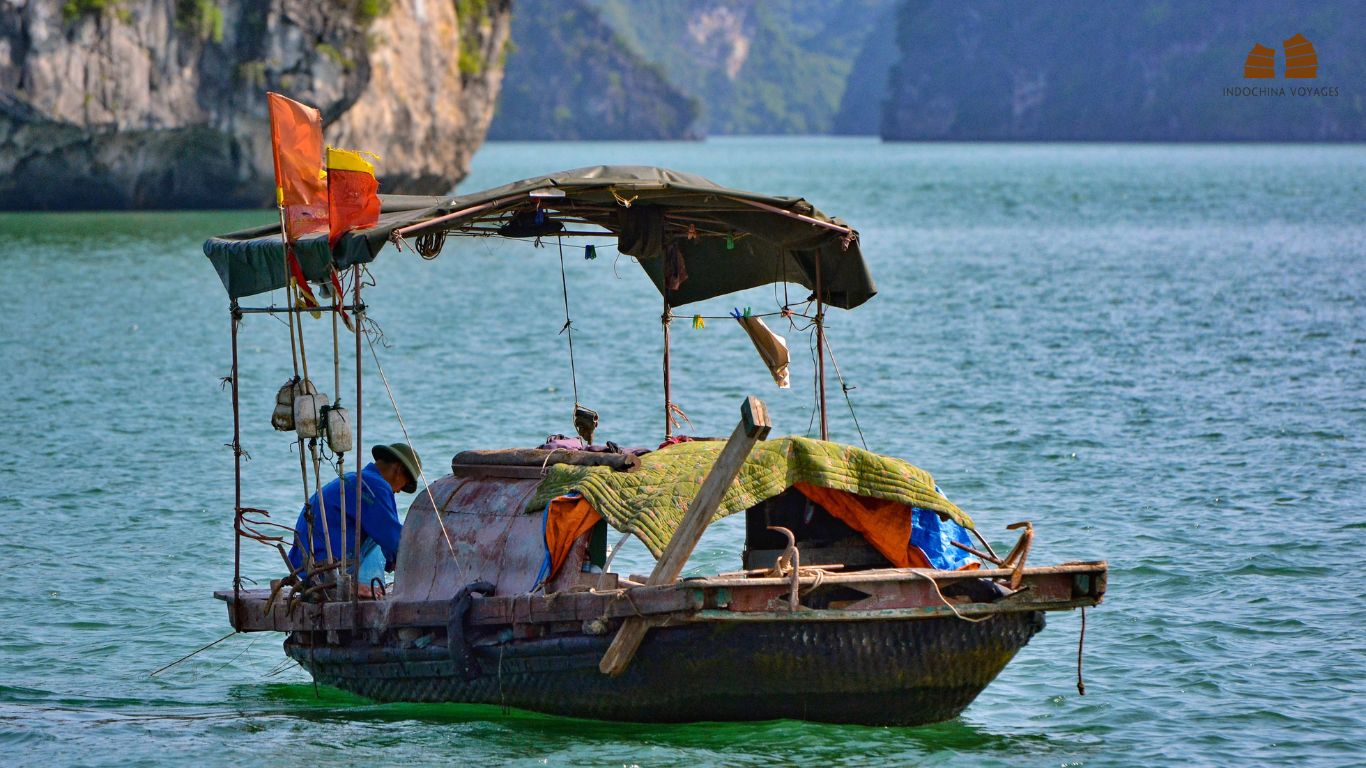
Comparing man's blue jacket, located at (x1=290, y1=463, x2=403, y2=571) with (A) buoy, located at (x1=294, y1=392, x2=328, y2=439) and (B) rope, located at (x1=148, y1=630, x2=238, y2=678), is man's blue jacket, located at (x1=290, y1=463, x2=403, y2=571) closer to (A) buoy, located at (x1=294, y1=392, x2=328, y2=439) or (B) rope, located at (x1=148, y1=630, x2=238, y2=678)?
(A) buoy, located at (x1=294, y1=392, x2=328, y2=439)

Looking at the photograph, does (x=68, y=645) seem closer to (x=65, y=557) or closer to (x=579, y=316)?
(x=65, y=557)

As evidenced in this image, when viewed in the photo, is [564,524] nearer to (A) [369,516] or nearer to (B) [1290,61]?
(A) [369,516]

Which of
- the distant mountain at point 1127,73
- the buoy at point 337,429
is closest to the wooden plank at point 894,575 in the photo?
the buoy at point 337,429

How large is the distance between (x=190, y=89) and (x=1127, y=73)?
13447 centimetres

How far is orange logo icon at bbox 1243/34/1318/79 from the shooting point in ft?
481

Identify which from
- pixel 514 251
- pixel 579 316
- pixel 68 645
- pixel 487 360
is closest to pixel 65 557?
pixel 68 645

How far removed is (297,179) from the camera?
10.1 metres

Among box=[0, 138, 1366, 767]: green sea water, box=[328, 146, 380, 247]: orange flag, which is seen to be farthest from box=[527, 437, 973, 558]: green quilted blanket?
box=[328, 146, 380, 247]: orange flag

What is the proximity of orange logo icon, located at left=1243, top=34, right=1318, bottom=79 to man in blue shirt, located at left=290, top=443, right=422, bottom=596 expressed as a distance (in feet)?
483

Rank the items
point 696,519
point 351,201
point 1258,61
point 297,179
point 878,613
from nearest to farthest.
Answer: point 696,519 → point 878,613 → point 351,201 → point 297,179 → point 1258,61

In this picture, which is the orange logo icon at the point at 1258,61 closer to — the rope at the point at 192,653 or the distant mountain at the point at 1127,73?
the distant mountain at the point at 1127,73

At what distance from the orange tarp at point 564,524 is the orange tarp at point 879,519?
1253mm

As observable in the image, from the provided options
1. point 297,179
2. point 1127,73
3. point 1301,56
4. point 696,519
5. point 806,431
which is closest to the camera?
point 696,519

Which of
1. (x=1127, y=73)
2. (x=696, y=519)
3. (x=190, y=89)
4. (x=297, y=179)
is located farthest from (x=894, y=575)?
(x=1127, y=73)
